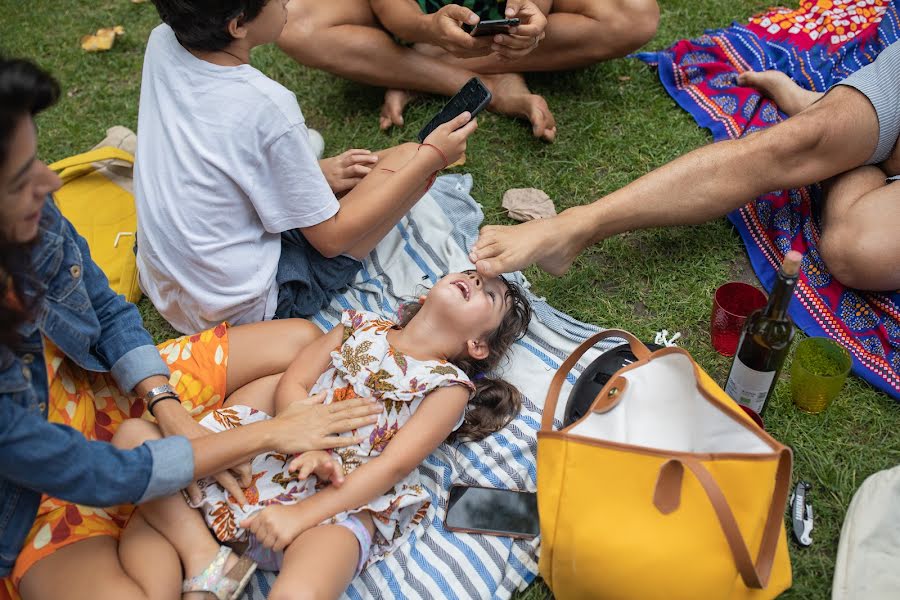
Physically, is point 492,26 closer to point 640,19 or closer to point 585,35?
point 585,35

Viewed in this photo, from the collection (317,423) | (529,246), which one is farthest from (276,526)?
(529,246)

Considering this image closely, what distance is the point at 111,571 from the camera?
176 cm

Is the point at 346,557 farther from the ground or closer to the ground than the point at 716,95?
closer to the ground

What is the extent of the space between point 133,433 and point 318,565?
601 millimetres

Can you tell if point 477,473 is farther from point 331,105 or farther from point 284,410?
point 331,105

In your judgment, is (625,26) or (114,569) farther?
(625,26)

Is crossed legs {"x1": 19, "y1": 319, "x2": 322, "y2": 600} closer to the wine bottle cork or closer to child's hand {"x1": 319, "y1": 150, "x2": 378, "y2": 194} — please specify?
child's hand {"x1": 319, "y1": 150, "x2": 378, "y2": 194}

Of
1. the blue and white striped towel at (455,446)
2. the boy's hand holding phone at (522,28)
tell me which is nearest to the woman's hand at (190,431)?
the blue and white striped towel at (455,446)

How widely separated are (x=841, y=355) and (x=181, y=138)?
2087mm

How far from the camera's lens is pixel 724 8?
3850 millimetres

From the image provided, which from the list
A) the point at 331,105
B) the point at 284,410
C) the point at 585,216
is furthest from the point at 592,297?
the point at 331,105

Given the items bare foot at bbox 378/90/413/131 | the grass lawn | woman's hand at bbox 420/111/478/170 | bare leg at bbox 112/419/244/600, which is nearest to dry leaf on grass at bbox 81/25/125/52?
the grass lawn

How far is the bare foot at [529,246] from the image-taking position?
2.43 meters

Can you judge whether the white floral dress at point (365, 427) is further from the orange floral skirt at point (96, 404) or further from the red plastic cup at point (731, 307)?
the red plastic cup at point (731, 307)
